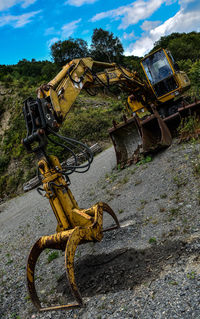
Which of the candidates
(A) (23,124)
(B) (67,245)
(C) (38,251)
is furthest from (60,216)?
(A) (23,124)

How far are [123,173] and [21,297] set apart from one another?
412 centimetres

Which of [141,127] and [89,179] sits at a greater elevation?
[141,127]

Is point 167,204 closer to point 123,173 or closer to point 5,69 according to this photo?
point 123,173

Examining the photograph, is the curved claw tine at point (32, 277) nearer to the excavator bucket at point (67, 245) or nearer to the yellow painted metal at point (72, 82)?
the excavator bucket at point (67, 245)

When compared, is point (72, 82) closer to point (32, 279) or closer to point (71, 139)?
point (71, 139)

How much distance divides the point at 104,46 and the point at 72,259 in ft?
140

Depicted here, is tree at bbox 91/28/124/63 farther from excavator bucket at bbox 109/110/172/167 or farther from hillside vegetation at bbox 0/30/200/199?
excavator bucket at bbox 109/110/172/167

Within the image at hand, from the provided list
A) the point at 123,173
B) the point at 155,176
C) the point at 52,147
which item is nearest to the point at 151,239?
the point at 155,176

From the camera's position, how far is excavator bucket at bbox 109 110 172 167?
6730 millimetres

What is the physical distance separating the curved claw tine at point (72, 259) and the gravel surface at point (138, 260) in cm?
23

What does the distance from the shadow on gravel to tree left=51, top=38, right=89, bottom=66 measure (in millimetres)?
39416

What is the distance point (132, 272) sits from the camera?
9.29ft

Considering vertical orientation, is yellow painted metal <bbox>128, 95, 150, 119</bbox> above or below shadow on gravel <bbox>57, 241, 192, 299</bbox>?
above

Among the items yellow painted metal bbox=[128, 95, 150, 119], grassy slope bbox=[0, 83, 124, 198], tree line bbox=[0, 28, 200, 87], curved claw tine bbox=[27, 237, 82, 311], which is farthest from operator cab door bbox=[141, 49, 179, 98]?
tree line bbox=[0, 28, 200, 87]
